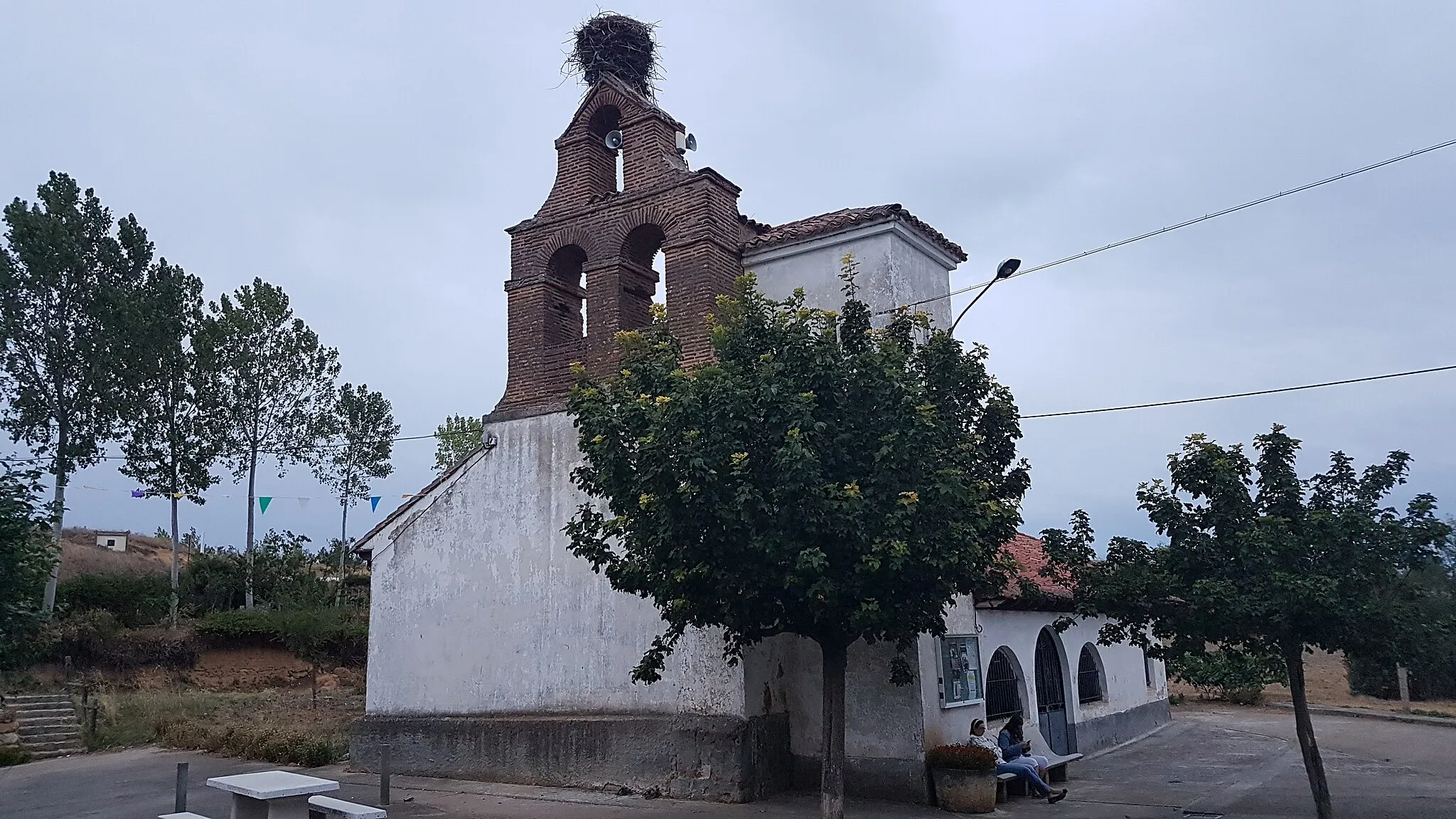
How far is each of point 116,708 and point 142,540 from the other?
143 ft

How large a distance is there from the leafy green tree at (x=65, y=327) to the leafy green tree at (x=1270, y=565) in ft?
96.3

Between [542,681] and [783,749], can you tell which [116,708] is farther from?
[783,749]

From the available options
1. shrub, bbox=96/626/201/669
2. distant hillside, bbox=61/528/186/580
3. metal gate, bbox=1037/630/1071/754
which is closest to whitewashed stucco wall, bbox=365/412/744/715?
metal gate, bbox=1037/630/1071/754

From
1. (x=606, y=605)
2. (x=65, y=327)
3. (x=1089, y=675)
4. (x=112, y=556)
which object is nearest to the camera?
(x=606, y=605)

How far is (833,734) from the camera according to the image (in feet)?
30.6

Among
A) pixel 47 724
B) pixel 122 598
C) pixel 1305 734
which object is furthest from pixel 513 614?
pixel 122 598

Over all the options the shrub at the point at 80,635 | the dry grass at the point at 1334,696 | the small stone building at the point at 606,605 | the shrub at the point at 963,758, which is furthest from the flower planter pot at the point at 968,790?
the shrub at the point at 80,635

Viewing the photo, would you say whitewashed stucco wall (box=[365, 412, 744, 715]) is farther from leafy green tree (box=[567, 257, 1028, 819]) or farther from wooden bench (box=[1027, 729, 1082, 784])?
wooden bench (box=[1027, 729, 1082, 784])

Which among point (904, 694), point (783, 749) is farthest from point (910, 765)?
point (783, 749)

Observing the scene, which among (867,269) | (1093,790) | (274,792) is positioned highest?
(867,269)

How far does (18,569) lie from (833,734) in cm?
822

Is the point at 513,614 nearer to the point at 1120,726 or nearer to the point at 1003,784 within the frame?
the point at 1003,784

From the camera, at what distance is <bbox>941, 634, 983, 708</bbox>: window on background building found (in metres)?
12.4

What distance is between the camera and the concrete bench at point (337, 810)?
8500 mm
